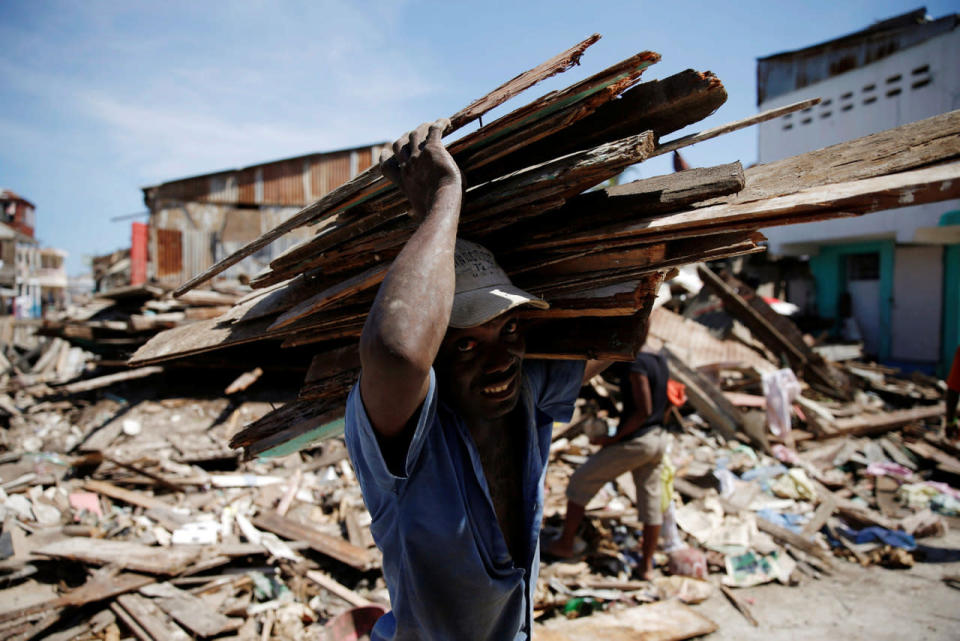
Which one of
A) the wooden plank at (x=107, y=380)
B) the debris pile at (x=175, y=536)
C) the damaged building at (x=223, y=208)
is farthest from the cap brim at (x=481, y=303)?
the damaged building at (x=223, y=208)

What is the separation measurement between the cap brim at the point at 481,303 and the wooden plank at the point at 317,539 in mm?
3921

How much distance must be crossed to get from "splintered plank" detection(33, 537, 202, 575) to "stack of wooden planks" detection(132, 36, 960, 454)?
10.9ft

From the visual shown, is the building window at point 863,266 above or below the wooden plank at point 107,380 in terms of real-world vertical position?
above

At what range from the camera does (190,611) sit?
4039 mm

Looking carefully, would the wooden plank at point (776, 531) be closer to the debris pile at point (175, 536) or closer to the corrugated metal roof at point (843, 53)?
the debris pile at point (175, 536)

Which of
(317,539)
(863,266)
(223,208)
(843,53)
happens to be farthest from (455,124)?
(843,53)

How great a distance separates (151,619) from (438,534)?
12.6 ft

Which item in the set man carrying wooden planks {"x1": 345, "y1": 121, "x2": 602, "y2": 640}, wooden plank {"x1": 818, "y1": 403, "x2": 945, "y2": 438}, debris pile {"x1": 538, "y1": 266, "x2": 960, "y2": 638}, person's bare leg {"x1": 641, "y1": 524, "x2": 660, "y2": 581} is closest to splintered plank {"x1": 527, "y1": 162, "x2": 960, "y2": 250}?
man carrying wooden planks {"x1": 345, "y1": 121, "x2": 602, "y2": 640}

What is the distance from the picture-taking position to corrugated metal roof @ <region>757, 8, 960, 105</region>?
16094mm

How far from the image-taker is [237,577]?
4.54m

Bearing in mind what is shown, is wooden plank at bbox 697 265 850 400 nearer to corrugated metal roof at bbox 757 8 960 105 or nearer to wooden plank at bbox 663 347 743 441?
wooden plank at bbox 663 347 743 441

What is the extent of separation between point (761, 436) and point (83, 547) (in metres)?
8.17

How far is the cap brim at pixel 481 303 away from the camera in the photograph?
1460mm

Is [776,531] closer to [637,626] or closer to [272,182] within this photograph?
[637,626]
